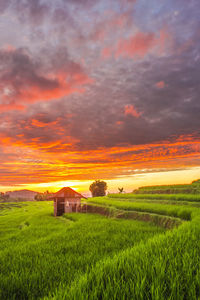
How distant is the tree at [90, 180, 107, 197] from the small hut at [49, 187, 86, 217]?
97.1 feet

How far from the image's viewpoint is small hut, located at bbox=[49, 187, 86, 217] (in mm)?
20562

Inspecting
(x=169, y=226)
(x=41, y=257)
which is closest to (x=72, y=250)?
(x=41, y=257)

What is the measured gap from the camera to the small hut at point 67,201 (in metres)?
20.6

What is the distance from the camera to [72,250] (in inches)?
234

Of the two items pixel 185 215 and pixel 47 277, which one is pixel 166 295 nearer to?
pixel 47 277

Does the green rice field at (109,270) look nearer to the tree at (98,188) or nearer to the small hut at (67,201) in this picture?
the small hut at (67,201)

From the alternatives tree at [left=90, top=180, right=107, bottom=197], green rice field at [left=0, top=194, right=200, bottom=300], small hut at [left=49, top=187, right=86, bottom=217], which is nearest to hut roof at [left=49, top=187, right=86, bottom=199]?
small hut at [left=49, top=187, right=86, bottom=217]

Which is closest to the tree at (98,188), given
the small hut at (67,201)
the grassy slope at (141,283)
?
the small hut at (67,201)

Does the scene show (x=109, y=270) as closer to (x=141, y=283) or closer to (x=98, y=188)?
(x=141, y=283)

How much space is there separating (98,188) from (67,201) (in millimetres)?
30187

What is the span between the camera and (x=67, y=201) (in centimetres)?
2091

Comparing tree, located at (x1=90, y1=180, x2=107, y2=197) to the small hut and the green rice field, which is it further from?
the green rice field

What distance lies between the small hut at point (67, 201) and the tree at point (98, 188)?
97.1 ft

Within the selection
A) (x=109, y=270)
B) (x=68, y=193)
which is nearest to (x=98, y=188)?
(x=68, y=193)
